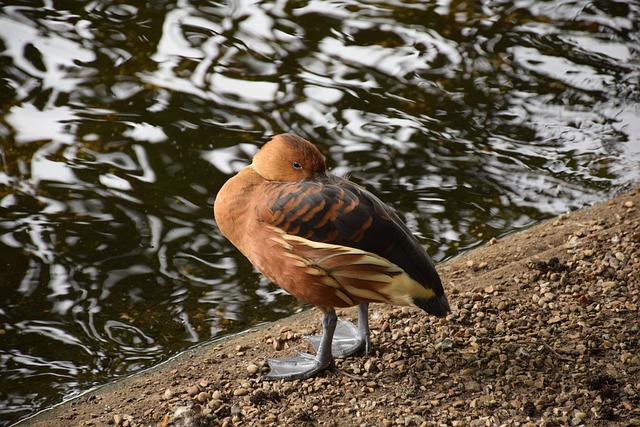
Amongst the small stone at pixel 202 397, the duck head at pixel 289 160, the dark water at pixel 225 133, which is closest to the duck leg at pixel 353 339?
the small stone at pixel 202 397

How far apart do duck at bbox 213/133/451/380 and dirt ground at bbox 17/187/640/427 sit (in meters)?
0.28

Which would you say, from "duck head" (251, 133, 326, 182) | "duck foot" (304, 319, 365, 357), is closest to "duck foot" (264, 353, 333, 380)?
"duck foot" (304, 319, 365, 357)

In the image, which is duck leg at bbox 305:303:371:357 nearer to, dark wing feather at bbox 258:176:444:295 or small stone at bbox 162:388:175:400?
dark wing feather at bbox 258:176:444:295

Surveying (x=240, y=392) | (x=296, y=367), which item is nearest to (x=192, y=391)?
(x=240, y=392)

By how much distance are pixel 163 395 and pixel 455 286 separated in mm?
1700

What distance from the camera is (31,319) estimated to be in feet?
15.1

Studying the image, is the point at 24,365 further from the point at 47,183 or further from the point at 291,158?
the point at 291,158

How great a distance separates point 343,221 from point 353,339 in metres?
0.80

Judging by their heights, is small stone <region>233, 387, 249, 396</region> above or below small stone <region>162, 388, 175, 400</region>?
above

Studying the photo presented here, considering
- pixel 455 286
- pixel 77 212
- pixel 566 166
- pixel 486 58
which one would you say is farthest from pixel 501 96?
pixel 77 212

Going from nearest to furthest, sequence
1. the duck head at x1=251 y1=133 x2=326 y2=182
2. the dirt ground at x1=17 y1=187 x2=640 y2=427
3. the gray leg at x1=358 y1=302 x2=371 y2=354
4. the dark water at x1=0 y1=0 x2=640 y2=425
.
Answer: the dirt ground at x1=17 y1=187 x2=640 y2=427, the duck head at x1=251 y1=133 x2=326 y2=182, the gray leg at x1=358 y1=302 x2=371 y2=354, the dark water at x1=0 y1=0 x2=640 y2=425

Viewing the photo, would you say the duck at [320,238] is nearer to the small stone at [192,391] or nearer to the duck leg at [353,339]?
the duck leg at [353,339]

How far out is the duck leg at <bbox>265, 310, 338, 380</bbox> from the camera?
11.4ft

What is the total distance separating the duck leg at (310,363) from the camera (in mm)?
3482
